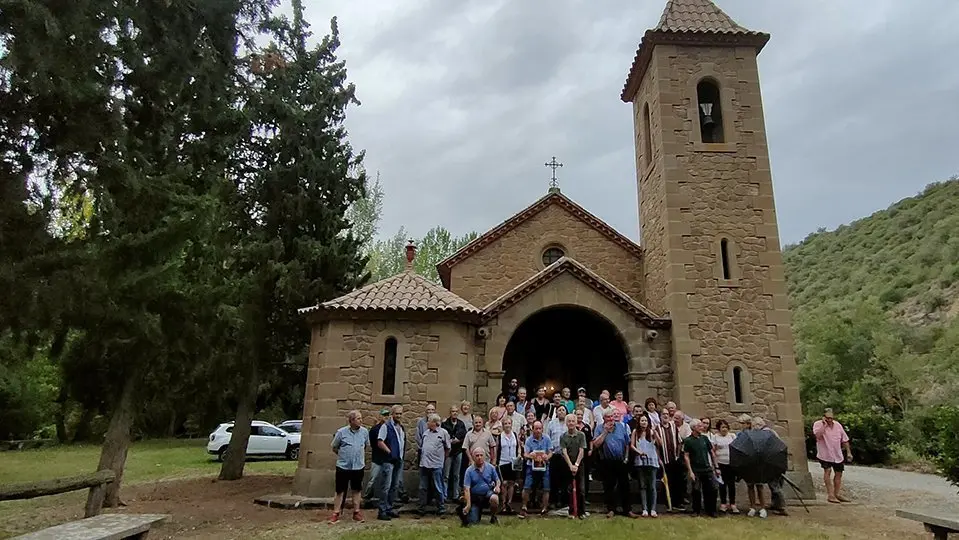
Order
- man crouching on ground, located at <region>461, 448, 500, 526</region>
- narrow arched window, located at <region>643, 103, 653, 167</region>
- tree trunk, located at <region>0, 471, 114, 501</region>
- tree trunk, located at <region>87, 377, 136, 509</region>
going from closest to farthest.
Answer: tree trunk, located at <region>0, 471, 114, 501</region>, man crouching on ground, located at <region>461, 448, 500, 526</region>, tree trunk, located at <region>87, 377, 136, 509</region>, narrow arched window, located at <region>643, 103, 653, 167</region>

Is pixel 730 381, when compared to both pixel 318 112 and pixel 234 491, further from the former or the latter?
pixel 318 112

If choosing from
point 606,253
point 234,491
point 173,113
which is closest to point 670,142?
point 606,253

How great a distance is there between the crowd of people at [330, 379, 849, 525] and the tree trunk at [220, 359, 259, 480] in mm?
6468

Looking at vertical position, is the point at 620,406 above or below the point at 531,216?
below

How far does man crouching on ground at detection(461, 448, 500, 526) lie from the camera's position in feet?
27.7

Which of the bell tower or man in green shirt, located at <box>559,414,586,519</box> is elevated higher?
the bell tower

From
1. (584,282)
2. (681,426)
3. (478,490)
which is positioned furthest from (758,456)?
(584,282)

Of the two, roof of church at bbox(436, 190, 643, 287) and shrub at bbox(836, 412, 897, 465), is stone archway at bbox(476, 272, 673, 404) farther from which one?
shrub at bbox(836, 412, 897, 465)

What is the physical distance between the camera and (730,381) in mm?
11992

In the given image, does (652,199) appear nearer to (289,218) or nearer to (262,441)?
(289,218)

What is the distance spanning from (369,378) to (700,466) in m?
5.78

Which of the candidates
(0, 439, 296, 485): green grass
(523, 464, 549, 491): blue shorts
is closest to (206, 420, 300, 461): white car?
(0, 439, 296, 485): green grass

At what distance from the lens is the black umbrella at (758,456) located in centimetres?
915

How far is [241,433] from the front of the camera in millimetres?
15281
